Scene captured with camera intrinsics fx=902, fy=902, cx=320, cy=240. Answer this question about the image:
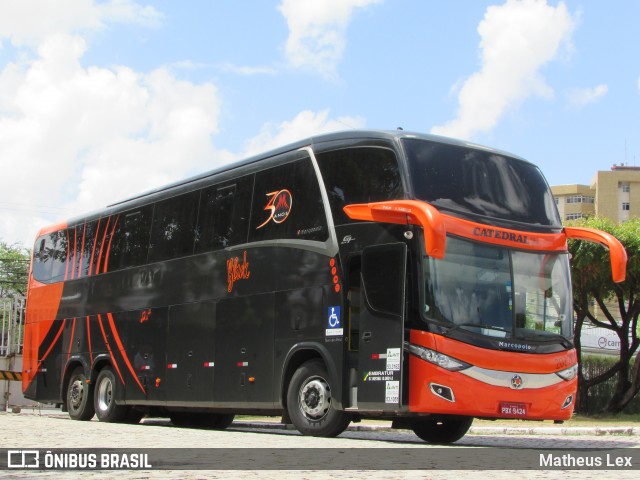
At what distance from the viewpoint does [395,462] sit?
9031 millimetres

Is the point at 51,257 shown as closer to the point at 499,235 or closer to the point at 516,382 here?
the point at 499,235

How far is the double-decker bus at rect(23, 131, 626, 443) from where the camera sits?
11.8 meters

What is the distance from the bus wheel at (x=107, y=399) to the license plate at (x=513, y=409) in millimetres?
9545

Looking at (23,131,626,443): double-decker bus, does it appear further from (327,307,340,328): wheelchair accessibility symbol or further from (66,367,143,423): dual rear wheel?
(66,367,143,423): dual rear wheel

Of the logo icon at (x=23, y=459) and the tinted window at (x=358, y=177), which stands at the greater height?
the tinted window at (x=358, y=177)

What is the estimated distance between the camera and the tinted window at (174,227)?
16.8 meters

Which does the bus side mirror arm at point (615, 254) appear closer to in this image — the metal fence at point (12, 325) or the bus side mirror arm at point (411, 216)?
the bus side mirror arm at point (411, 216)

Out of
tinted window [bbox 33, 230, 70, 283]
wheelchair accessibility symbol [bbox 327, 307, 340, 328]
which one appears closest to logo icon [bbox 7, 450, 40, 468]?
wheelchair accessibility symbol [bbox 327, 307, 340, 328]

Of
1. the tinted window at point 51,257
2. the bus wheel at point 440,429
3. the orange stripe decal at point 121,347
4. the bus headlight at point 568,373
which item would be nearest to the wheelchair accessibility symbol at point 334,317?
the bus wheel at point 440,429

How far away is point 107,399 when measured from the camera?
63.0ft

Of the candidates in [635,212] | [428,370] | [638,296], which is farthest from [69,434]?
[635,212]

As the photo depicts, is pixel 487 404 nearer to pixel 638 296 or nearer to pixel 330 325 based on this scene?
pixel 330 325

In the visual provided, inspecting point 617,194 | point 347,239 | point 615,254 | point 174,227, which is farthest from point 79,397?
point 617,194

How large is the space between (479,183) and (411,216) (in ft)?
5.11
